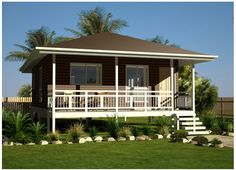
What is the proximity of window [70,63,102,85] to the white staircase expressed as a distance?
5.03 metres

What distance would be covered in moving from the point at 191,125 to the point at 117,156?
7963 mm

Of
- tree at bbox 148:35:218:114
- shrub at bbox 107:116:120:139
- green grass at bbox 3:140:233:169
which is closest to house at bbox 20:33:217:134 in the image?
shrub at bbox 107:116:120:139

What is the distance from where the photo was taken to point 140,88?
2039cm

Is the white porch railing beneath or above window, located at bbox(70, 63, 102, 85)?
beneath

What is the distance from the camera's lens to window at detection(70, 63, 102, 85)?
19531 mm

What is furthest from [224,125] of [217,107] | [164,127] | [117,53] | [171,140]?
[217,107]

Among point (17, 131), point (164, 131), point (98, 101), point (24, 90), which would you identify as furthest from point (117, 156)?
point (24, 90)

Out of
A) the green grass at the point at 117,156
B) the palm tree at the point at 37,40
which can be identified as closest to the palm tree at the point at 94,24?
the palm tree at the point at 37,40

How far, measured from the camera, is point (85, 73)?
19.6 metres

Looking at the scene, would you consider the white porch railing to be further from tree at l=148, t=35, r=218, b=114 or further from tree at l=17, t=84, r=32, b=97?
tree at l=17, t=84, r=32, b=97

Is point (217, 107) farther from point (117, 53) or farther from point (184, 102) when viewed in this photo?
point (117, 53)

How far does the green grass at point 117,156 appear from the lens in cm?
935

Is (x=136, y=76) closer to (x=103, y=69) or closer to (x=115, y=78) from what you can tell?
(x=103, y=69)

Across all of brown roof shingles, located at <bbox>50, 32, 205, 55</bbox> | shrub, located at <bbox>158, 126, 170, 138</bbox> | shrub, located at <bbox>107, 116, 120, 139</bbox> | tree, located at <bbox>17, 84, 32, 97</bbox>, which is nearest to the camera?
shrub, located at <bbox>107, 116, 120, 139</bbox>
